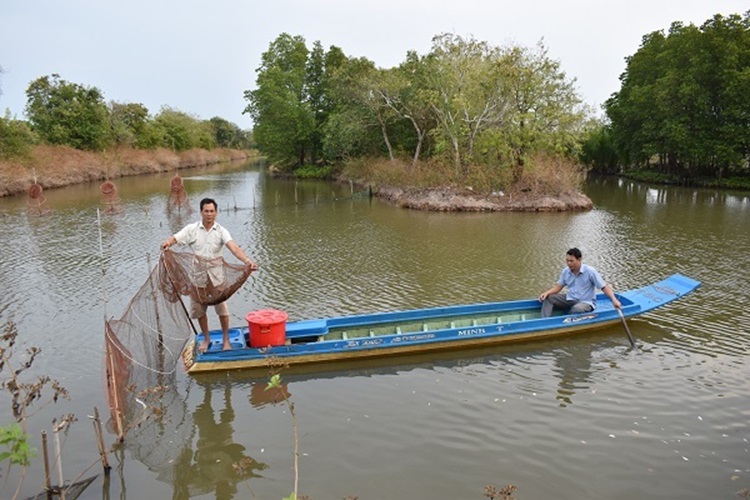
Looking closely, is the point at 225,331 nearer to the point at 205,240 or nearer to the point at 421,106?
the point at 205,240

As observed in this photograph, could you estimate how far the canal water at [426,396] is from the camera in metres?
5.45

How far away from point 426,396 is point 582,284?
3.84 metres

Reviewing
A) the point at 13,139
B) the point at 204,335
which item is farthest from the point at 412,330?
the point at 13,139

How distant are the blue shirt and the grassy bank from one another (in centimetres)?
2859

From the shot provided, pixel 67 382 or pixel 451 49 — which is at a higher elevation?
pixel 451 49

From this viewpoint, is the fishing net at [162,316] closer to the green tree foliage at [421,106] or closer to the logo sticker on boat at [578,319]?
the logo sticker on boat at [578,319]

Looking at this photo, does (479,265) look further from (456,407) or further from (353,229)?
(456,407)

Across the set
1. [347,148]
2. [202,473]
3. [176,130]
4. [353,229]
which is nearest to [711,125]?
[347,148]

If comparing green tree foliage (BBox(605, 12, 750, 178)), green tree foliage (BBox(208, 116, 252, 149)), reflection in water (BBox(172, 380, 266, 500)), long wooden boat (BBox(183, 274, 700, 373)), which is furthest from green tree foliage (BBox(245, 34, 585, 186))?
green tree foliage (BBox(208, 116, 252, 149))

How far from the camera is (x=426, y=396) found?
7.18m

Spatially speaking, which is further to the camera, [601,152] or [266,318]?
[601,152]

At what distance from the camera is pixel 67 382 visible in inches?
293

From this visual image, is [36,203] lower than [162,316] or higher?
higher

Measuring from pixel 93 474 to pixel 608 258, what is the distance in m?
13.9
